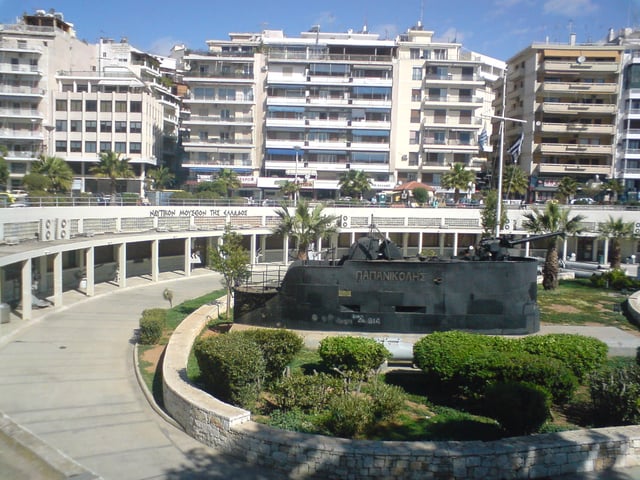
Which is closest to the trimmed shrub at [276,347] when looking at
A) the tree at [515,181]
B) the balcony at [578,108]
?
the tree at [515,181]

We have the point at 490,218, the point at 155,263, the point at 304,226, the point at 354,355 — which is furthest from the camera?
the point at 490,218

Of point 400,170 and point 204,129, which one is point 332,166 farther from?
point 204,129

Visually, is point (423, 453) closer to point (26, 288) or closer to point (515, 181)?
point (26, 288)

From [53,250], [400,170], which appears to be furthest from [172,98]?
[53,250]

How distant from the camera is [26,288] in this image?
21.6 meters

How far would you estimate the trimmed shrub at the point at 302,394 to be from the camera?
1196 cm

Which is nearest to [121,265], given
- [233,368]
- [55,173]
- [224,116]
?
[55,173]

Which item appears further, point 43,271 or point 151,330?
point 43,271

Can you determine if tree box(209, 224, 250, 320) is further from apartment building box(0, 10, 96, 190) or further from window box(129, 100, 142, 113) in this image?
apartment building box(0, 10, 96, 190)

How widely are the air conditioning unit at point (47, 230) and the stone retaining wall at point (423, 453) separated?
61.5 ft

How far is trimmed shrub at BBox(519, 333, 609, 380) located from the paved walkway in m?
3.55

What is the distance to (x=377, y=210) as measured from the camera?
148 ft

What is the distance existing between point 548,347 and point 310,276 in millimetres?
7225

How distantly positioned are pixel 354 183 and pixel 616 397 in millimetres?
48916
